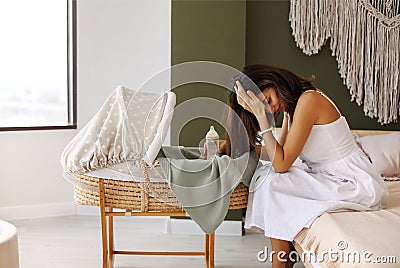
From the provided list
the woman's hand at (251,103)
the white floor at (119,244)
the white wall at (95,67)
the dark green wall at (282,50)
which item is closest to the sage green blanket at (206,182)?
the woman's hand at (251,103)

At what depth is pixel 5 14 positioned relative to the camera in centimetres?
443

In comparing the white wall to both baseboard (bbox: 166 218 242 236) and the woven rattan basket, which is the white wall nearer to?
baseboard (bbox: 166 218 242 236)

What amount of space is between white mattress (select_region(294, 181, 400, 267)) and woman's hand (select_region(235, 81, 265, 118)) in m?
0.55

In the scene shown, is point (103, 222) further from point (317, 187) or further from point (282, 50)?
point (282, 50)

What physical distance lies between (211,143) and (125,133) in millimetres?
408

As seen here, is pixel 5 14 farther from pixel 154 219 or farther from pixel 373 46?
pixel 373 46

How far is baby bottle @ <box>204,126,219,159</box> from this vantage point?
295cm

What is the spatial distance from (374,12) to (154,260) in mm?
2228

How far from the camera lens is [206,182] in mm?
2824

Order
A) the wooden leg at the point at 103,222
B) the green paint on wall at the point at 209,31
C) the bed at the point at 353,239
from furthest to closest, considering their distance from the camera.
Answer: the green paint on wall at the point at 209,31 → the wooden leg at the point at 103,222 → the bed at the point at 353,239

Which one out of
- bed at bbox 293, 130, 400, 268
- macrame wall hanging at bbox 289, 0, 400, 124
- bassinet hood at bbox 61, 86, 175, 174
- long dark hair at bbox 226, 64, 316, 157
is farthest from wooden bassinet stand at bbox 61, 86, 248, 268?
macrame wall hanging at bbox 289, 0, 400, 124

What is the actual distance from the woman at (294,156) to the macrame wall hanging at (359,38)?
136 centimetres

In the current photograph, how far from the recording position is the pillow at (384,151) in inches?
150

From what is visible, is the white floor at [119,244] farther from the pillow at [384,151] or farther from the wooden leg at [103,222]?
the pillow at [384,151]
